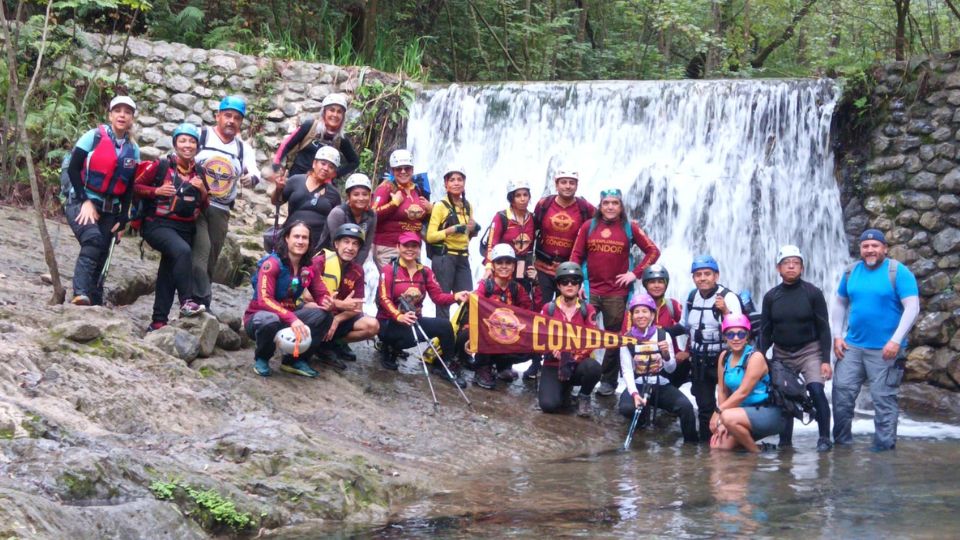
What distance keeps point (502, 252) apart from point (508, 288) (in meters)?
0.40

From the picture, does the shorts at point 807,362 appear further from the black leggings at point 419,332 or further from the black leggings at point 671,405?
the black leggings at point 419,332

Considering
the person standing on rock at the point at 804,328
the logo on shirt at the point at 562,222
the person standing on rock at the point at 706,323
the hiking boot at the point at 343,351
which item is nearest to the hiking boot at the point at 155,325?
the hiking boot at the point at 343,351

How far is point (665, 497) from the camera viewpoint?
659 cm

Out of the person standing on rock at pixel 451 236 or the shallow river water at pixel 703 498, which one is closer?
the shallow river water at pixel 703 498

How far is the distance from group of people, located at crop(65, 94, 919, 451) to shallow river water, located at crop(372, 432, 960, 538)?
0.66 m

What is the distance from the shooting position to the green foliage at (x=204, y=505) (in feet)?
17.6

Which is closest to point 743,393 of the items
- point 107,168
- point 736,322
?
point 736,322

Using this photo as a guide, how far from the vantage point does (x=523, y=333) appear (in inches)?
366

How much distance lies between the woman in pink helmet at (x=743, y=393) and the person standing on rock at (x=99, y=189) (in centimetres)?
481

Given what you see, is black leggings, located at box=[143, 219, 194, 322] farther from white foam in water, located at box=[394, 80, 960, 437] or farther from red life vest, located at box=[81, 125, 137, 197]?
white foam in water, located at box=[394, 80, 960, 437]

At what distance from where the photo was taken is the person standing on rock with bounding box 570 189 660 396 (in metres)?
9.55

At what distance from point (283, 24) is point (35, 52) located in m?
5.04

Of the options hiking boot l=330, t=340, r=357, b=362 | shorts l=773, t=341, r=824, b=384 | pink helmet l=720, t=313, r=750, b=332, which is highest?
pink helmet l=720, t=313, r=750, b=332

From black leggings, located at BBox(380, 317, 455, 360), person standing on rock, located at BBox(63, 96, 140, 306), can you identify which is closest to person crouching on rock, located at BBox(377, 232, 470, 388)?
black leggings, located at BBox(380, 317, 455, 360)
